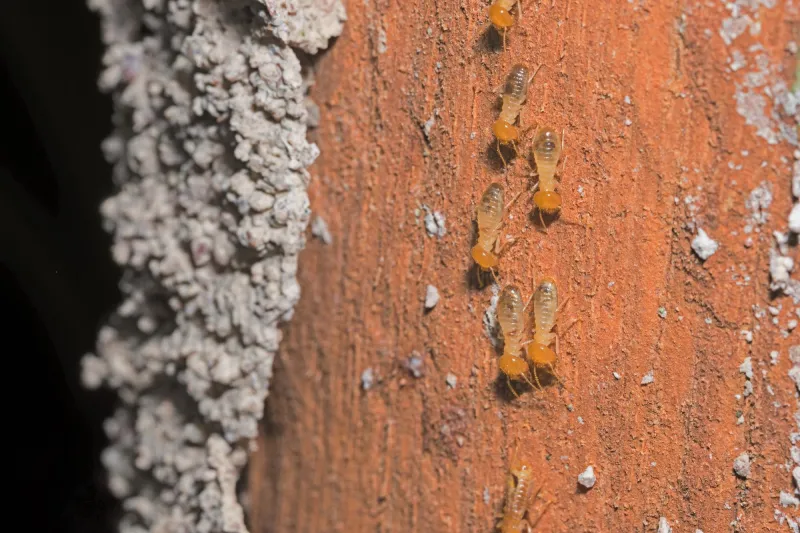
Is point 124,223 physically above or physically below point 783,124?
below

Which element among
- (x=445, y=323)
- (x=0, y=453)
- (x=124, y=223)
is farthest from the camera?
(x=0, y=453)

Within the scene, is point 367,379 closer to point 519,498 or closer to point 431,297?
point 431,297

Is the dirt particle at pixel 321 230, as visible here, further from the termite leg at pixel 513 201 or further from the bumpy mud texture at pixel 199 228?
the termite leg at pixel 513 201

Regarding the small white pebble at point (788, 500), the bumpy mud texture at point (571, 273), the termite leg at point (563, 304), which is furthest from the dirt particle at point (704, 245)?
the small white pebble at point (788, 500)

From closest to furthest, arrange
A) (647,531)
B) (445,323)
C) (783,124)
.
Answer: (783,124)
(647,531)
(445,323)

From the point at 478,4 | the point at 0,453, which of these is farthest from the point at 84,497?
the point at 478,4

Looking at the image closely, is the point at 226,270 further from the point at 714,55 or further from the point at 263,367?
the point at 714,55

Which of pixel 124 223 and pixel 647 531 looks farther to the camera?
Result: pixel 124 223

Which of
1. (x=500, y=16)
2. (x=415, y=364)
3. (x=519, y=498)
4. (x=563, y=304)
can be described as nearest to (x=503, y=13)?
(x=500, y=16)
